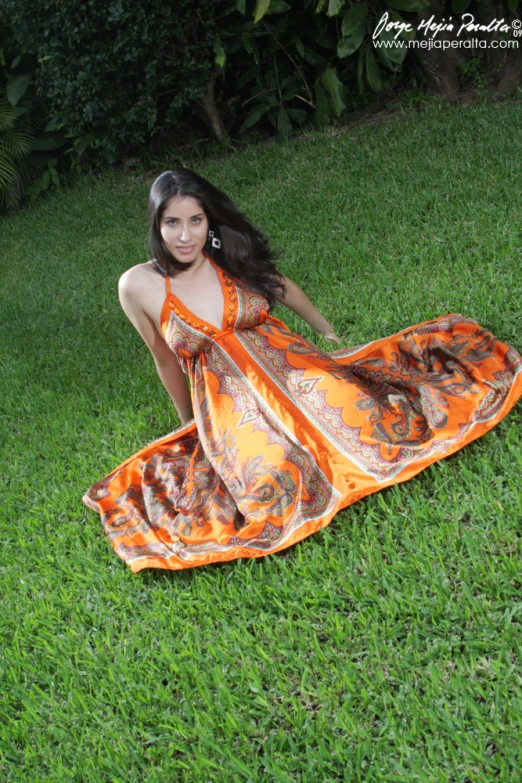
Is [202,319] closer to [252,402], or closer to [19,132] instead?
[252,402]

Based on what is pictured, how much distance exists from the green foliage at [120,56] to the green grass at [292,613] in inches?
144

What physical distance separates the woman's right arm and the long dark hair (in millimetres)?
152

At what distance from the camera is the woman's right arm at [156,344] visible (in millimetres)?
3590

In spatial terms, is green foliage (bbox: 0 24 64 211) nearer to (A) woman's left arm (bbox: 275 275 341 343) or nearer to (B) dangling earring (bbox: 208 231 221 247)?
(A) woman's left arm (bbox: 275 275 341 343)

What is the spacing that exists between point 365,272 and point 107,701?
333 centimetres

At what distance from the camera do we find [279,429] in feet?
10.9

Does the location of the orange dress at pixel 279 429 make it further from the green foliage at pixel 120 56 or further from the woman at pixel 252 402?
the green foliage at pixel 120 56

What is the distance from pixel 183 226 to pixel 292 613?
5.37 feet

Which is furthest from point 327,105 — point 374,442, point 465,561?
point 465,561

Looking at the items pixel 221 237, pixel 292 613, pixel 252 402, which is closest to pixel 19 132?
pixel 221 237

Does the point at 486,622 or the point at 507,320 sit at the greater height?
the point at 507,320

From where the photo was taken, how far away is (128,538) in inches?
134

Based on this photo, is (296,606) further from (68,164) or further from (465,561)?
(68,164)

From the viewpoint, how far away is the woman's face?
343 cm
